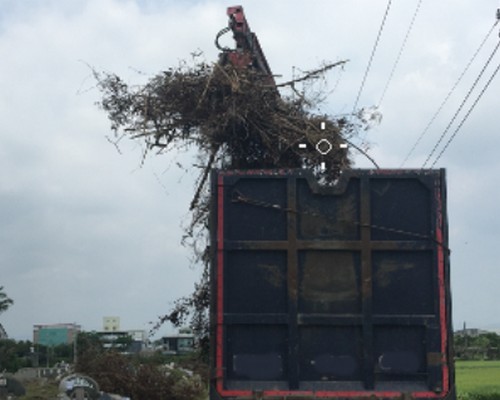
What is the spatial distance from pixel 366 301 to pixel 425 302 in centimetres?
42

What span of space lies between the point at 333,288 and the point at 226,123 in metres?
2.83

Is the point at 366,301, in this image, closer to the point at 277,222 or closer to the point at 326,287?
the point at 326,287

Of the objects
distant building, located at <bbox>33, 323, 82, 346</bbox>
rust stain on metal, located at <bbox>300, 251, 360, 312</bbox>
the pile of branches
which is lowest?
distant building, located at <bbox>33, 323, 82, 346</bbox>

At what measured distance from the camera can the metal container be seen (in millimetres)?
5695

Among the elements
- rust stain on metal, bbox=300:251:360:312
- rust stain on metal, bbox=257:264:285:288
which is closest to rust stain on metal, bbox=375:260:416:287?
rust stain on metal, bbox=300:251:360:312

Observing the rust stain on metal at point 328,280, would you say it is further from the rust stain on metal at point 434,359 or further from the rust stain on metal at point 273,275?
the rust stain on metal at point 434,359

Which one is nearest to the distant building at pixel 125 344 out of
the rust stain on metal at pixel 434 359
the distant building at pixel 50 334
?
the rust stain on metal at pixel 434 359

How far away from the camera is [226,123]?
8.11 meters

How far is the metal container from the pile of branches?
209 centimetres

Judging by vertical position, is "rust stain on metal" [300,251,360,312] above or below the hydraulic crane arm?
below

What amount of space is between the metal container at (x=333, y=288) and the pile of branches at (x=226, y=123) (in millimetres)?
2089

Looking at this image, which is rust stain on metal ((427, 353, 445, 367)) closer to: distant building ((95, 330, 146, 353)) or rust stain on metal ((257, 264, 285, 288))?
rust stain on metal ((257, 264, 285, 288))

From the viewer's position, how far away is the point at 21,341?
78.1 m

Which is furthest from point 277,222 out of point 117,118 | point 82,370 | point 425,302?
point 82,370
